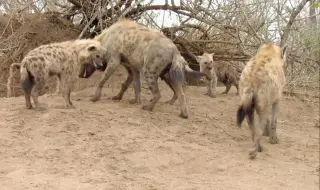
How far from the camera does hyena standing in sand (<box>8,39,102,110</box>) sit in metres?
7.28

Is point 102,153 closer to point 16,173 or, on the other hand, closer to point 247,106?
point 16,173

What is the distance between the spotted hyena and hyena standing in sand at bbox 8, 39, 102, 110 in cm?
25

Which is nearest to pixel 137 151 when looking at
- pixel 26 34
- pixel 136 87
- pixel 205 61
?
pixel 136 87

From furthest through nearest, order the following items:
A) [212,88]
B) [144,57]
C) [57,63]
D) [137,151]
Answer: [212,88] → [144,57] → [57,63] → [137,151]

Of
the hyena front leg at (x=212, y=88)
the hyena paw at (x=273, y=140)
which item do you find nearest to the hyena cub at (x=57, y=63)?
the hyena front leg at (x=212, y=88)

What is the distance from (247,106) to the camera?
21.9ft

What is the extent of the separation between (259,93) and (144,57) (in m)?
1.95

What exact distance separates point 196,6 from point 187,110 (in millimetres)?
1912

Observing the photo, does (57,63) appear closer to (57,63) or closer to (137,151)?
(57,63)

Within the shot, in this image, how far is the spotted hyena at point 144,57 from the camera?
7801 millimetres

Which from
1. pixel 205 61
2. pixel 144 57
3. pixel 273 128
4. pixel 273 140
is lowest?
pixel 273 140

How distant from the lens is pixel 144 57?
7965 millimetres

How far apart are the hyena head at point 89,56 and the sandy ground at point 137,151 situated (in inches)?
18.9

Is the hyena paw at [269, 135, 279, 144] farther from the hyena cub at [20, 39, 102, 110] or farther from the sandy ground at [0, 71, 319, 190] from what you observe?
the hyena cub at [20, 39, 102, 110]
